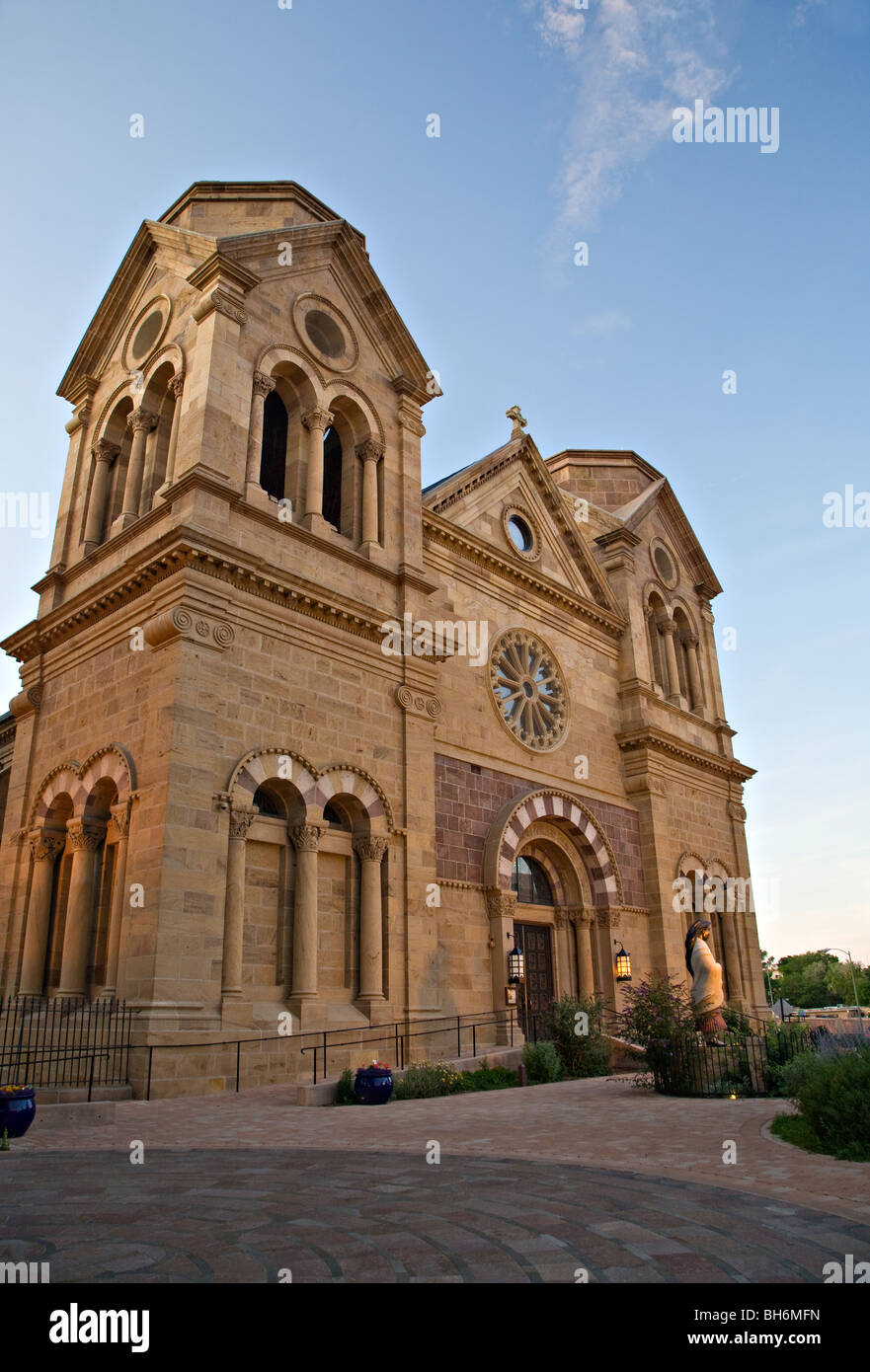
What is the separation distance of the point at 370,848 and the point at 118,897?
4592mm

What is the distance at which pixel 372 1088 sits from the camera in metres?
13.3

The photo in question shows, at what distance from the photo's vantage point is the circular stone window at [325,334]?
67.4 feet

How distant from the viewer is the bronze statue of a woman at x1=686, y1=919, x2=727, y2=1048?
621 inches

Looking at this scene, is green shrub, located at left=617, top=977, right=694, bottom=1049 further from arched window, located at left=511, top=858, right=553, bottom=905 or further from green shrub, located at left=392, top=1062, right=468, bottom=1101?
arched window, located at left=511, top=858, right=553, bottom=905

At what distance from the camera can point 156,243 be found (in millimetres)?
20656

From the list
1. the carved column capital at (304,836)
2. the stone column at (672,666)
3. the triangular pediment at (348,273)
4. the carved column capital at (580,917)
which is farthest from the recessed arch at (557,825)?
the triangular pediment at (348,273)

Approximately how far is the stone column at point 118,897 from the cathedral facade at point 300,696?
90 millimetres

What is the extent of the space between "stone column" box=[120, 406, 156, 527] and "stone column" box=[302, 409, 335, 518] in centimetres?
350

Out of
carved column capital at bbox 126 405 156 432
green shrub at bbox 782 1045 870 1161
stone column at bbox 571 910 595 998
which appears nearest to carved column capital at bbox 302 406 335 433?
carved column capital at bbox 126 405 156 432

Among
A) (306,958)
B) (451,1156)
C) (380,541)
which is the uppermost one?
(380,541)

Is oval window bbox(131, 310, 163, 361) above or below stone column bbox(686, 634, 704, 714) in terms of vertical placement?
above

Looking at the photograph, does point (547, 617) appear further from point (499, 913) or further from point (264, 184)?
point (264, 184)
